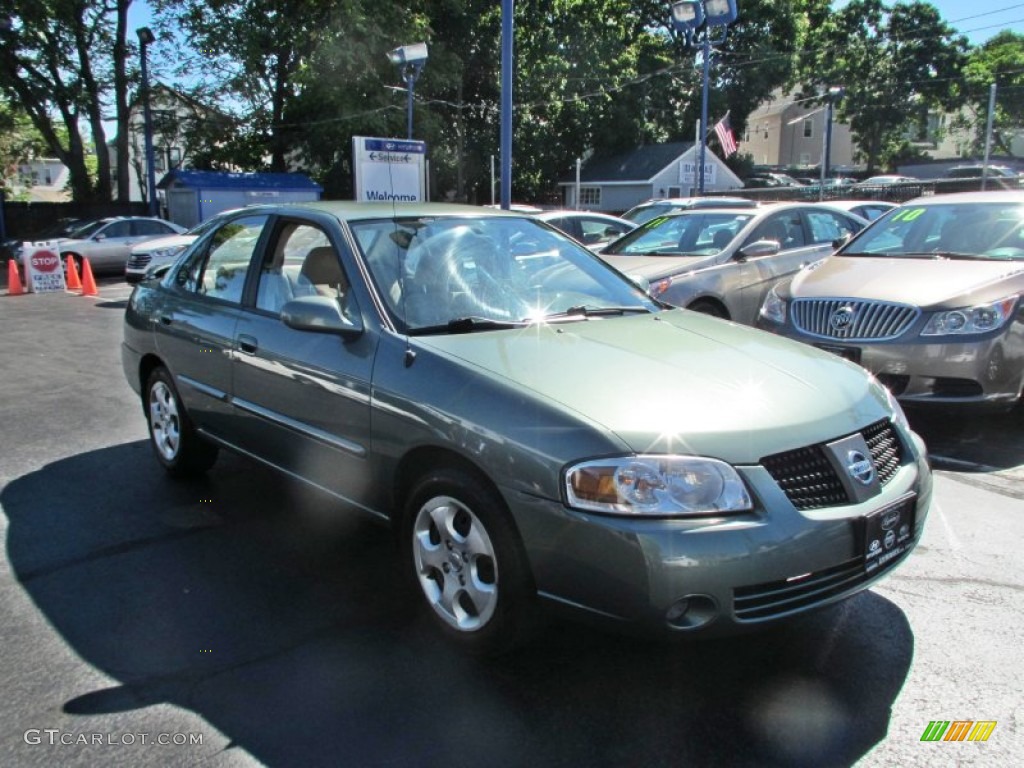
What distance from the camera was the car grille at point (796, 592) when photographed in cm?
261

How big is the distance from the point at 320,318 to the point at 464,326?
589 mm

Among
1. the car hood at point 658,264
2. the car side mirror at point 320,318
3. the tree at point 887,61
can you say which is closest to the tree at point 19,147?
the car hood at point 658,264

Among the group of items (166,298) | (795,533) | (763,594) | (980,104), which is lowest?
(763,594)

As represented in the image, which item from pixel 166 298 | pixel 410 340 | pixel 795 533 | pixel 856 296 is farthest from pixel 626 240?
pixel 795 533

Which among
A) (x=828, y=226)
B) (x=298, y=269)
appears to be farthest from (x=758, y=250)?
(x=298, y=269)

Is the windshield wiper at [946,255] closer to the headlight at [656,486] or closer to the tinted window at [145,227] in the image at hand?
the headlight at [656,486]

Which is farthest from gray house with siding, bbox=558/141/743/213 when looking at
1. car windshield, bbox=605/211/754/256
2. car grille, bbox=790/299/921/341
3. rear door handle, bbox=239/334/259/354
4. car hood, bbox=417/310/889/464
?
car hood, bbox=417/310/889/464

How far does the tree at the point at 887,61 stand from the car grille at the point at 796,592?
6069 cm

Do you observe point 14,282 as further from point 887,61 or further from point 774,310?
point 887,61

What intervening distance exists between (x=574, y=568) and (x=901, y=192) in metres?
35.3

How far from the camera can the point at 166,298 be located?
5082mm

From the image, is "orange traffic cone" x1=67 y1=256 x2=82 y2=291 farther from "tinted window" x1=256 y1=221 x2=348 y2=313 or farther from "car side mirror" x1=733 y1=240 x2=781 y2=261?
"tinted window" x1=256 y1=221 x2=348 y2=313

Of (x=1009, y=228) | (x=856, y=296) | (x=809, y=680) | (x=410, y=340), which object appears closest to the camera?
(x=809, y=680)

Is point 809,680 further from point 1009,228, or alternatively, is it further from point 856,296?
point 1009,228
